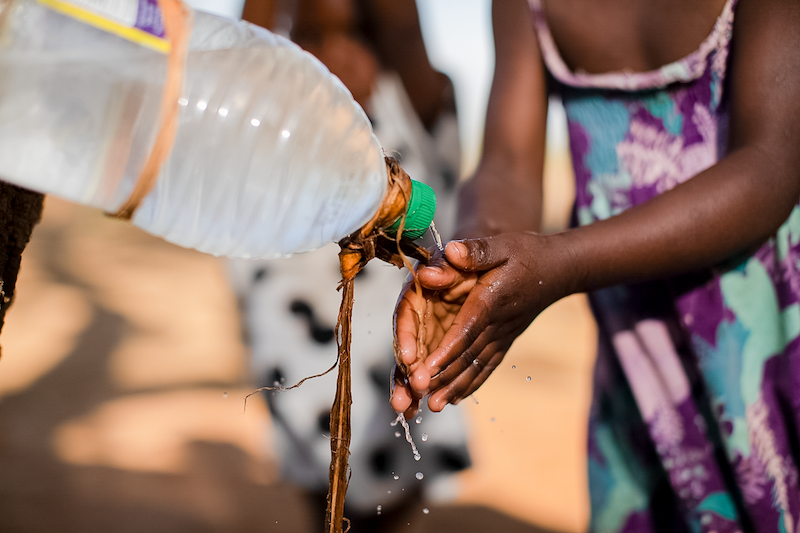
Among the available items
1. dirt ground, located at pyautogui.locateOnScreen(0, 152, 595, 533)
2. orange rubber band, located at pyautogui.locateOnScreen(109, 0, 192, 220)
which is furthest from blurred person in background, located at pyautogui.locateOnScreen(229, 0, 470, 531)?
orange rubber band, located at pyautogui.locateOnScreen(109, 0, 192, 220)

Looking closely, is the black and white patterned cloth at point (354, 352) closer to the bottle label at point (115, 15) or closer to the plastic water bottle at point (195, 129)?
the plastic water bottle at point (195, 129)

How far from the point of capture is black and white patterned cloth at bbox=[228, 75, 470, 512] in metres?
1.39

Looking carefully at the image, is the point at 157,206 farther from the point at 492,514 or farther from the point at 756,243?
the point at 492,514

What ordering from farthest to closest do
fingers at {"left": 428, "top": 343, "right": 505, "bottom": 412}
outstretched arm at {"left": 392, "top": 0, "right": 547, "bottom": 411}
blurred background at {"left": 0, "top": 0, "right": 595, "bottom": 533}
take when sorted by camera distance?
1. blurred background at {"left": 0, "top": 0, "right": 595, "bottom": 533}
2. outstretched arm at {"left": 392, "top": 0, "right": 547, "bottom": 411}
3. fingers at {"left": 428, "top": 343, "right": 505, "bottom": 412}

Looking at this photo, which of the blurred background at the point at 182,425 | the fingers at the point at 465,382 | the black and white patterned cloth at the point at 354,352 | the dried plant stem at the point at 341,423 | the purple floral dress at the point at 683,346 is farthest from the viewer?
the blurred background at the point at 182,425

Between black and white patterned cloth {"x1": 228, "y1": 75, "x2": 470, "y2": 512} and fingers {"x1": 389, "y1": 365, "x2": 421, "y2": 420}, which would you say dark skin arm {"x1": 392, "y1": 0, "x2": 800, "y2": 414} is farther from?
black and white patterned cloth {"x1": 228, "y1": 75, "x2": 470, "y2": 512}

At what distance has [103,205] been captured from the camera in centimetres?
57

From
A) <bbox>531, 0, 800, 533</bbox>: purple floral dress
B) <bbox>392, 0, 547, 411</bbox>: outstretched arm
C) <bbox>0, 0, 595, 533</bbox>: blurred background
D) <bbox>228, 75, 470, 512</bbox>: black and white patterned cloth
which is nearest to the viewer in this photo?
<bbox>531, 0, 800, 533</bbox>: purple floral dress

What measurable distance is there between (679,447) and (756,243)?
0.34 meters

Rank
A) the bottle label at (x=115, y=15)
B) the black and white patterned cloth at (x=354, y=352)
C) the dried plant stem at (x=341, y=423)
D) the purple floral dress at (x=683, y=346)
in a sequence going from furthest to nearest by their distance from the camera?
1. the black and white patterned cloth at (x=354, y=352)
2. the purple floral dress at (x=683, y=346)
3. the dried plant stem at (x=341, y=423)
4. the bottle label at (x=115, y=15)

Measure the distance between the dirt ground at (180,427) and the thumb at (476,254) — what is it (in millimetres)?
1116

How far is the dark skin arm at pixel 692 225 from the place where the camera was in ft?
2.59

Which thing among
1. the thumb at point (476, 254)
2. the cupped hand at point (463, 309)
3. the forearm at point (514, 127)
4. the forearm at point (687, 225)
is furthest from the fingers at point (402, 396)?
the forearm at point (514, 127)

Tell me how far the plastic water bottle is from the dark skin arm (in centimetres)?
22
